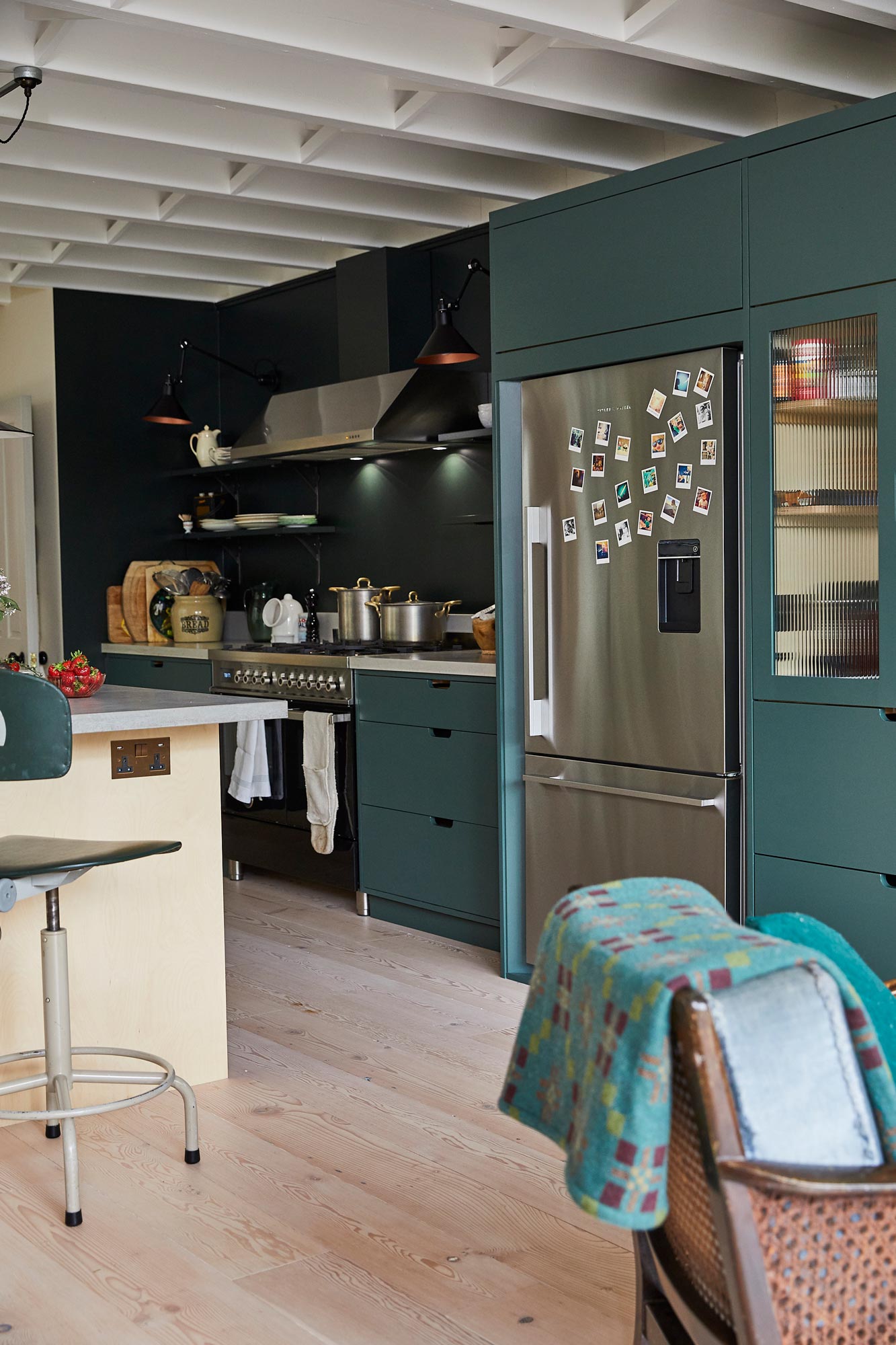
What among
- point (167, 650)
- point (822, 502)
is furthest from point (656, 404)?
point (167, 650)

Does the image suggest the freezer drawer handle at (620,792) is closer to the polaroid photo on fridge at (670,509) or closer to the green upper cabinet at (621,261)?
the polaroid photo on fridge at (670,509)

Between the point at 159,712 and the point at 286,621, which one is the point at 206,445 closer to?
the point at 286,621

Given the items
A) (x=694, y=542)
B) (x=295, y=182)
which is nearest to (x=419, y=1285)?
(x=694, y=542)

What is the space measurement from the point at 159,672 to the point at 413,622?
151 centimetres

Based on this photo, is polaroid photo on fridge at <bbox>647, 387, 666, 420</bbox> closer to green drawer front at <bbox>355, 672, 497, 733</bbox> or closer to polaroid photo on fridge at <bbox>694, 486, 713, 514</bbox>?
polaroid photo on fridge at <bbox>694, 486, 713, 514</bbox>

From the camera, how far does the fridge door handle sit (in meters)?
4.14

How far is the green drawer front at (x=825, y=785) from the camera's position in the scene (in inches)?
129

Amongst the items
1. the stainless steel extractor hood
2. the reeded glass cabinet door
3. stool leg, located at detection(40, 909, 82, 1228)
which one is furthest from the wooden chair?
the stainless steel extractor hood

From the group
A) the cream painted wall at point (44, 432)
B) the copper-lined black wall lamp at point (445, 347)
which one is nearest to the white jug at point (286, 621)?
the cream painted wall at point (44, 432)

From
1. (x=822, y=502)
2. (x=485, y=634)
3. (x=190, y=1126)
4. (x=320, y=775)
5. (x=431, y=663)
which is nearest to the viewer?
(x=190, y=1126)

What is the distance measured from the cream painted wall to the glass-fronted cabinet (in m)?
4.15

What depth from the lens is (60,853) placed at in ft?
8.82

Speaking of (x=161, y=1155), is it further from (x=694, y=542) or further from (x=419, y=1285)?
(x=694, y=542)

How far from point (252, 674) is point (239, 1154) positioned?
291 cm
